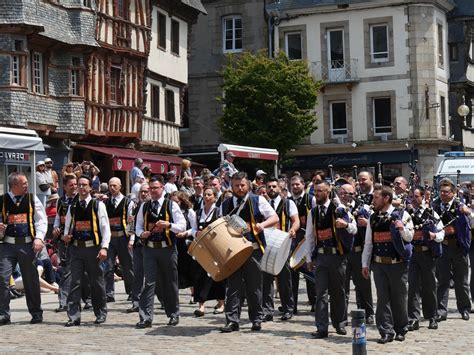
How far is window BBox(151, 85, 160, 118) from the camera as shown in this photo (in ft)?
117

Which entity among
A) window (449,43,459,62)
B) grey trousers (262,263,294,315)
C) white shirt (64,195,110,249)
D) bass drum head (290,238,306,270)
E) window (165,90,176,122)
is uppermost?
window (449,43,459,62)

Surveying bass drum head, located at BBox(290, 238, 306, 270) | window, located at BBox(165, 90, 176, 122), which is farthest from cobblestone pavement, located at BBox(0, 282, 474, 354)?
window, located at BBox(165, 90, 176, 122)

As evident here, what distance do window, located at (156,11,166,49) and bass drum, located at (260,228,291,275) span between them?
2404cm

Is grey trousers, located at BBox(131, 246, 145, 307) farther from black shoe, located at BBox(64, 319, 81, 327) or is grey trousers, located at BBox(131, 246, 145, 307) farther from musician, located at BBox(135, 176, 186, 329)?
black shoe, located at BBox(64, 319, 81, 327)

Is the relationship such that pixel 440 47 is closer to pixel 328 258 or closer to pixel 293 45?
pixel 293 45

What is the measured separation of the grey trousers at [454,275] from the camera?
13.8 meters

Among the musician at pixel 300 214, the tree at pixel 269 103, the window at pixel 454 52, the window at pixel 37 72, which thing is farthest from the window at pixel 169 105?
the musician at pixel 300 214

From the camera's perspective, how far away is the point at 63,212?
48.3 feet

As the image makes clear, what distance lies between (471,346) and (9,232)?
6.53 m

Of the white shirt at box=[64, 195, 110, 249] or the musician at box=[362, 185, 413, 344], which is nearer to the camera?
the musician at box=[362, 185, 413, 344]

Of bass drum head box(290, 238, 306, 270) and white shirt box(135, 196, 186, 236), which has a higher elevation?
white shirt box(135, 196, 186, 236)

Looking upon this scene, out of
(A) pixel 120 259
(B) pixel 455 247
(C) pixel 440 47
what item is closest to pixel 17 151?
(A) pixel 120 259

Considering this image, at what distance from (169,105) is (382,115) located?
11306 mm

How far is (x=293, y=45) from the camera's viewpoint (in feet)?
148
